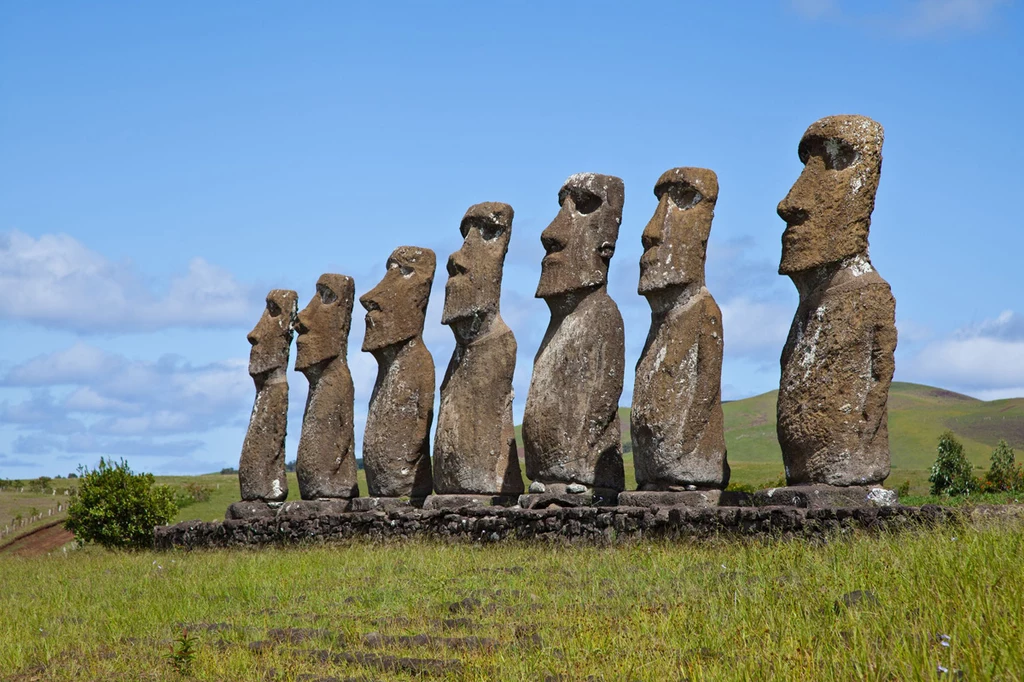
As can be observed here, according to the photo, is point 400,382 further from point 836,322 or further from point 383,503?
Result: point 836,322

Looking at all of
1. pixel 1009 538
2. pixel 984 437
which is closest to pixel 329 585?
pixel 1009 538

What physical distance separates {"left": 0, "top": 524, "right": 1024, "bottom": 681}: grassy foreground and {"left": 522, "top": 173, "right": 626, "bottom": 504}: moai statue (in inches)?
63.5

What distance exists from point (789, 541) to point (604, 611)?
11.1ft

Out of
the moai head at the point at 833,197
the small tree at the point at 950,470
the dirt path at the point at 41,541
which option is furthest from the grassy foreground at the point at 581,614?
the small tree at the point at 950,470

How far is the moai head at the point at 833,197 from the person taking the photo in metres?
14.0

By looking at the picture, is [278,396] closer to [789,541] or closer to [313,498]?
[313,498]

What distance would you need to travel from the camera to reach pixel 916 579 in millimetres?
9273

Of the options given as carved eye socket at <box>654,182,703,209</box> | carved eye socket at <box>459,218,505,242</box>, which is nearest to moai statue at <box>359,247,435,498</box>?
carved eye socket at <box>459,218,505,242</box>

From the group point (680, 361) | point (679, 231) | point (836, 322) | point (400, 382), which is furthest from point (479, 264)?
point (836, 322)

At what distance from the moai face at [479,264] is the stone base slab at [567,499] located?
3396 mm

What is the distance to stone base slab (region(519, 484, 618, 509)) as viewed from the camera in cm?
1596

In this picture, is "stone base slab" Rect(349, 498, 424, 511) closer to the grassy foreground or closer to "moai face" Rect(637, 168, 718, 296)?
the grassy foreground

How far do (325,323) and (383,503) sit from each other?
3.60 metres

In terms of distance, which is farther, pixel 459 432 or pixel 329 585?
pixel 459 432
